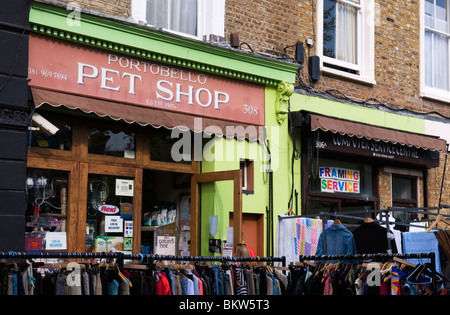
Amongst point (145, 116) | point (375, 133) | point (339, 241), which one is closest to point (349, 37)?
point (375, 133)

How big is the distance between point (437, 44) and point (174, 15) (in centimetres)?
673

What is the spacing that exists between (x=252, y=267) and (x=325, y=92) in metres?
5.65

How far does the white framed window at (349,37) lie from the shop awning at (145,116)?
8.64 feet

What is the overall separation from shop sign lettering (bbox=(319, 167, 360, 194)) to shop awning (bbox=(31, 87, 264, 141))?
162 cm

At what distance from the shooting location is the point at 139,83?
A: 10.0 m

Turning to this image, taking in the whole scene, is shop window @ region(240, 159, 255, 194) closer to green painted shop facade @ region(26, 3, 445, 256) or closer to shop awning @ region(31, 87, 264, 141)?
green painted shop facade @ region(26, 3, 445, 256)

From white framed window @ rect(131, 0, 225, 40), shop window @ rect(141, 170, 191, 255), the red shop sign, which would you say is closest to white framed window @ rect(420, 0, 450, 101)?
the red shop sign

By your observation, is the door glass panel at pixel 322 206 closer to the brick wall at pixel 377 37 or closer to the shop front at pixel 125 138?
the shop front at pixel 125 138

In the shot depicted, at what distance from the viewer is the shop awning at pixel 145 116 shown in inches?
357

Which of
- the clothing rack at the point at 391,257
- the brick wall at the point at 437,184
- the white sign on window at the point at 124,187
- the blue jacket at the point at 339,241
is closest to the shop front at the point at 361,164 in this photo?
the brick wall at the point at 437,184

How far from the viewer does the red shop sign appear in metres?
9.16
